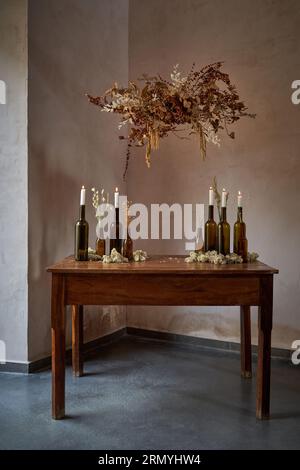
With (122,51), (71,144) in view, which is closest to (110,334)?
(71,144)

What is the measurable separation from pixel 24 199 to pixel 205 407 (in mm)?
1709

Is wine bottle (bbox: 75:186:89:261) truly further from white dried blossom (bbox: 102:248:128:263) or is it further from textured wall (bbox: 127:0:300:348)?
textured wall (bbox: 127:0:300:348)

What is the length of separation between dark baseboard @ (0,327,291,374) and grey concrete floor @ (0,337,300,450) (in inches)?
3.1

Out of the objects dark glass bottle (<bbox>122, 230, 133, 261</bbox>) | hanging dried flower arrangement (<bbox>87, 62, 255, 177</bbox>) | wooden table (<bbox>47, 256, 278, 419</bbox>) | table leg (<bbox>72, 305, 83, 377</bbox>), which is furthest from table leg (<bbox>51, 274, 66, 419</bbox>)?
hanging dried flower arrangement (<bbox>87, 62, 255, 177</bbox>)

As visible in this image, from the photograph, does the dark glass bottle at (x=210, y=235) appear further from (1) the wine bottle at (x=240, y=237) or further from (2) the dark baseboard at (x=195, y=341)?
(2) the dark baseboard at (x=195, y=341)

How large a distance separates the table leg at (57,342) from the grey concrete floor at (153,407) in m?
0.09

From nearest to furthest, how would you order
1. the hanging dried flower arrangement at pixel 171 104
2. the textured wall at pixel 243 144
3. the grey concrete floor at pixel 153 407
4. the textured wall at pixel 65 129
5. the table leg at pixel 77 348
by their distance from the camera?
the grey concrete floor at pixel 153 407
the hanging dried flower arrangement at pixel 171 104
the table leg at pixel 77 348
the textured wall at pixel 65 129
the textured wall at pixel 243 144

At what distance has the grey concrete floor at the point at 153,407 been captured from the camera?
2.16 meters

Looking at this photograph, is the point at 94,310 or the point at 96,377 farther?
the point at 94,310

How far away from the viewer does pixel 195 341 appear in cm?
389

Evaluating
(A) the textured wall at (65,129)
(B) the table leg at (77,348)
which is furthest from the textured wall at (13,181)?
(B) the table leg at (77,348)

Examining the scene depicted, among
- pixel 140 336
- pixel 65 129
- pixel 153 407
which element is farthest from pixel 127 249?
pixel 140 336

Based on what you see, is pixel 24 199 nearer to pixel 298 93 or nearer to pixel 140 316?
pixel 140 316

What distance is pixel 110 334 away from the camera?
4.01 metres
